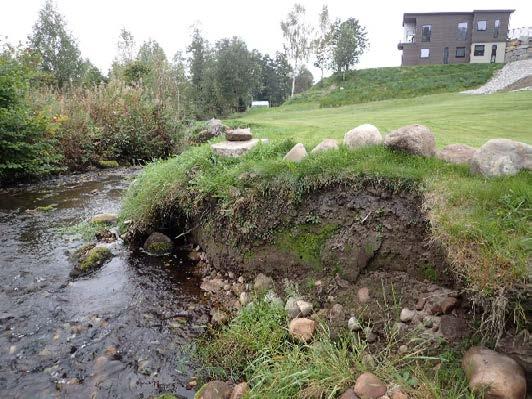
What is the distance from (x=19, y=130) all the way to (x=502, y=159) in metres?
11.4

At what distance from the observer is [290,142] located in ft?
21.1

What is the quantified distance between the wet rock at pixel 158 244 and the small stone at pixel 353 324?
11.7ft

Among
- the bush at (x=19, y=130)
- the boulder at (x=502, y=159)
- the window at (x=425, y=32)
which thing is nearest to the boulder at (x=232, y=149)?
the boulder at (x=502, y=159)

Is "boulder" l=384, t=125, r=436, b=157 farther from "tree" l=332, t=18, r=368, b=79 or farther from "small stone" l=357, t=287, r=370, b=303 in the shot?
"tree" l=332, t=18, r=368, b=79

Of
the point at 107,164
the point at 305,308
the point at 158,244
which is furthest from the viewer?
the point at 107,164

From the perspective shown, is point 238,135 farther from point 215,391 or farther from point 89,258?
point 215,391

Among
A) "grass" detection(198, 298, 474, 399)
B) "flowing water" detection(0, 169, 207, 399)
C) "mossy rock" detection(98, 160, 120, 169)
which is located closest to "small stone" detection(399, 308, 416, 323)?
"grass" detection(198, 298, 474, 399)

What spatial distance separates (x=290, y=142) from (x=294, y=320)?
10.8 ft

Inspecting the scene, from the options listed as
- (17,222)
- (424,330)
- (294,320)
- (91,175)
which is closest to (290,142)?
(294,320)

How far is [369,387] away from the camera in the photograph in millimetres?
2861

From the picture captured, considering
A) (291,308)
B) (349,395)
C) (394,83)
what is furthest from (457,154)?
(394,83)

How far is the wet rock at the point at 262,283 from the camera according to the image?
186 inches

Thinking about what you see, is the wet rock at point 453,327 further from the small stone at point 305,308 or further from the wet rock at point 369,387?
the small stone at point 305,308

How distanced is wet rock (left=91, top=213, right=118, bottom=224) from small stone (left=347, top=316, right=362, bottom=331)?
5.61 metres
